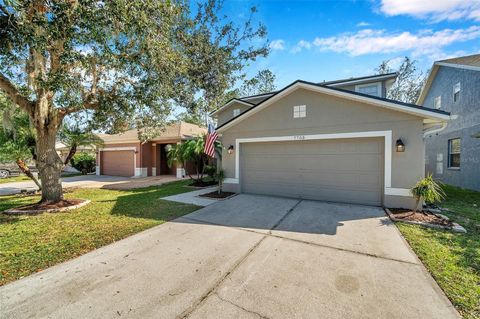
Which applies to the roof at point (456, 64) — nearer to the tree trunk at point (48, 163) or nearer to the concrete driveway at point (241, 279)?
the concrete driveway at point (241, 279)

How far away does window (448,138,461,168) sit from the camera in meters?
11.3

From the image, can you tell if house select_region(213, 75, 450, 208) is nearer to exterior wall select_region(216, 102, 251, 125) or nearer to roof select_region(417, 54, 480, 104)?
exterior wall select_region(216, 102, 251, 125)

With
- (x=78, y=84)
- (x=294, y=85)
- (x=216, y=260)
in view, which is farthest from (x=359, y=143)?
(x=78, y=84)

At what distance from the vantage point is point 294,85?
26.7 ft

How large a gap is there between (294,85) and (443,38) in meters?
9.80

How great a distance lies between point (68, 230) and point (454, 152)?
1749 centimetres

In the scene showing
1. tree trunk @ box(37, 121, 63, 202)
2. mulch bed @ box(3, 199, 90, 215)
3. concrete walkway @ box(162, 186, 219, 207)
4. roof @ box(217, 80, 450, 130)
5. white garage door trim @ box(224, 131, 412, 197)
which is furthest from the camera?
concrete walkway @ box(162, 186, 219, 207)

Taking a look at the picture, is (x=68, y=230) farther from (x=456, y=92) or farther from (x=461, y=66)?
(x=456, y=92)

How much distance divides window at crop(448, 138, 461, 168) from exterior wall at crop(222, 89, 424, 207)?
8021 mm

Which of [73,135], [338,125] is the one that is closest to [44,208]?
[73,135]

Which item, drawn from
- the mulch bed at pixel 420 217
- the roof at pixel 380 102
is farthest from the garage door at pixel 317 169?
the roof at pixel 380 102

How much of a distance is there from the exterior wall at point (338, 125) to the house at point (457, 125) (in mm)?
3119

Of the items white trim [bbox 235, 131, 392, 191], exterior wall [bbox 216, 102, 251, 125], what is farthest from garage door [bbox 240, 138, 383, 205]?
exterior wall [bbox 216, 102, 251, 125]

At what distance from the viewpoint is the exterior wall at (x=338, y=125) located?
21.1 feet
